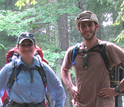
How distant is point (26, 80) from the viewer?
2.34 metres

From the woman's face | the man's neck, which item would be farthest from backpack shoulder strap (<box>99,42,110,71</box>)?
the woman's face

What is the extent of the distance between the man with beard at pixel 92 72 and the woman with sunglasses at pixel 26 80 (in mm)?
411

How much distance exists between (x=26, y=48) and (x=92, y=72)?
3.18 feet

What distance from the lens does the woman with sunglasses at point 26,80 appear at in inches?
91.0

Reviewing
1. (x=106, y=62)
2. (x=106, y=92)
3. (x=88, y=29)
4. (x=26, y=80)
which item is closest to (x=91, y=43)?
(x=88, y=29)

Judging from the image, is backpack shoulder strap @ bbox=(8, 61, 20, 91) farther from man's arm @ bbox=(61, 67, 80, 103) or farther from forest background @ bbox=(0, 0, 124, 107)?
forest background @ bbox=(0, 0, 124, 107)

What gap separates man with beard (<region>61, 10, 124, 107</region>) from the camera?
7.73 ft

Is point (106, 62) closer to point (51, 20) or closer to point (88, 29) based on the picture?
point (88, 29)

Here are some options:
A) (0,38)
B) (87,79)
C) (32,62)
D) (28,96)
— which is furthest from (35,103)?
(0,38)

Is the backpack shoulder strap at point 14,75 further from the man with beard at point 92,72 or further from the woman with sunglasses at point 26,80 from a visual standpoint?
the man with beard at point 92,72

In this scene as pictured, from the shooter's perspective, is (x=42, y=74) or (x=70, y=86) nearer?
(x=42, y=74)

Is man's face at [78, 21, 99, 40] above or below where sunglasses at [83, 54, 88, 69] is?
above

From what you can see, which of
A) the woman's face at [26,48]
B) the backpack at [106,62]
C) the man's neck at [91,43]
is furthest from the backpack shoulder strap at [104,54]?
the woman's face at [26,48]

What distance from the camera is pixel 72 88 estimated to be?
273cm
